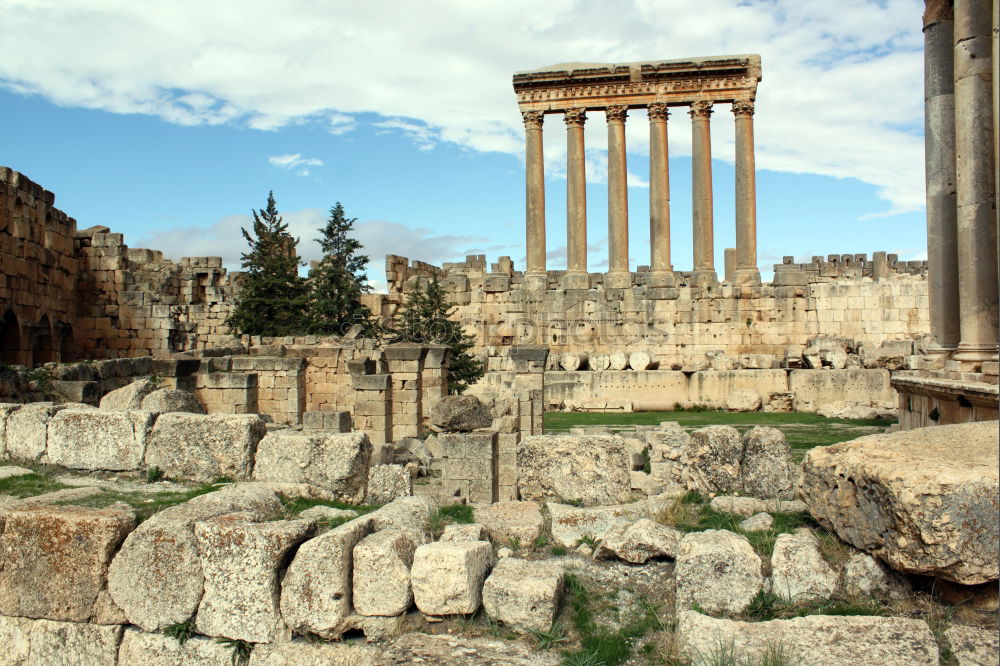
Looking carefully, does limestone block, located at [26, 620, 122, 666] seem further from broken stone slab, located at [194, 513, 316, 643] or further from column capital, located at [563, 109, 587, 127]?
column capital, located at [563, 109, 587, 127]

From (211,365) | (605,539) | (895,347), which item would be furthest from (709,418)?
(605,539)

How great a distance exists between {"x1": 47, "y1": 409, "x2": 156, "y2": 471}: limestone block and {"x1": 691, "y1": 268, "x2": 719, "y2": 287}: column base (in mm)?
19281

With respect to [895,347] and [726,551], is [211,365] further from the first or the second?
[895,347]

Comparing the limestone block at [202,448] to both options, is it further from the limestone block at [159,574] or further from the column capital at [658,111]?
the column capital at [658,111]

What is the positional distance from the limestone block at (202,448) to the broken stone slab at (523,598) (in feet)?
9.78

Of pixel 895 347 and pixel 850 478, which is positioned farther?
pixel 895 347

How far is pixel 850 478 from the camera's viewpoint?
14.1 ft

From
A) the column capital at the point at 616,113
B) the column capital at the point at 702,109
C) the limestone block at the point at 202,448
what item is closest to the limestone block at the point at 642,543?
the limestone block at the point at 202,448

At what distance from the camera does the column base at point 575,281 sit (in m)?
24.1

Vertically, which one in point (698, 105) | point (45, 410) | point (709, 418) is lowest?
point (709, 418)

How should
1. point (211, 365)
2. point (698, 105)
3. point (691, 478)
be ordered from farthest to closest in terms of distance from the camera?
point (698, 105) < point (211, 365) < point (691, 478)

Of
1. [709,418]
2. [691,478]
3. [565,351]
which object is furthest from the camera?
[565,351]

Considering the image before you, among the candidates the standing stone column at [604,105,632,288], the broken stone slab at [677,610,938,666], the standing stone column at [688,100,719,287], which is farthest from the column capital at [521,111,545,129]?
the broken stone slab at [677,610,938,666]

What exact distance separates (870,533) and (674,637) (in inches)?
47.3
